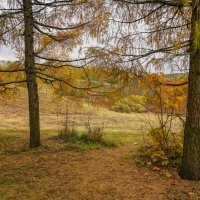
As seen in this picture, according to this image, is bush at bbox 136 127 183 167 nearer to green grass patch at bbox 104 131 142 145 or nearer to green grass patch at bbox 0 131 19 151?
green grass patch at bbox 104 131 142 145

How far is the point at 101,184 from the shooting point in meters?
4.18

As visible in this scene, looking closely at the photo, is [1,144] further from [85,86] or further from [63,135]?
[85,86]

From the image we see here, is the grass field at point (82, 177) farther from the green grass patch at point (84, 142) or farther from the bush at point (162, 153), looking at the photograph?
the bush at point (162, 153)

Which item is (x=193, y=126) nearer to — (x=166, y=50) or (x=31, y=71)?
(x=166, y=50)

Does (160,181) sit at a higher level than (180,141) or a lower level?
lower

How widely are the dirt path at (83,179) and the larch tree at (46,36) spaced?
1374 mm

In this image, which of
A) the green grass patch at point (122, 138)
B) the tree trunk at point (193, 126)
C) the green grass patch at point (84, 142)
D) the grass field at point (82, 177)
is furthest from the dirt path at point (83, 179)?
the green grass patch at point (122, 138)

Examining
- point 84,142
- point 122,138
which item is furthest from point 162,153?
point 122,138

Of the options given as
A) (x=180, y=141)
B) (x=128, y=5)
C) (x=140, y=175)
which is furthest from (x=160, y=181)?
(x=128, y=5)

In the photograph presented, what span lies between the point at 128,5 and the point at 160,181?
299 cm

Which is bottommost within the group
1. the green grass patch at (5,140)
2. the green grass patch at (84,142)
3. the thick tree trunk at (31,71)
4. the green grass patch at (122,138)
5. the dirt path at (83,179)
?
the green grass patch at (122,138)

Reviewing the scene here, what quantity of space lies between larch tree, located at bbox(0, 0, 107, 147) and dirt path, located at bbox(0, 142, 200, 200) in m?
1.37

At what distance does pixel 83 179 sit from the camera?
4414mm

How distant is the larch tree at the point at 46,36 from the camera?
5.84 meters
